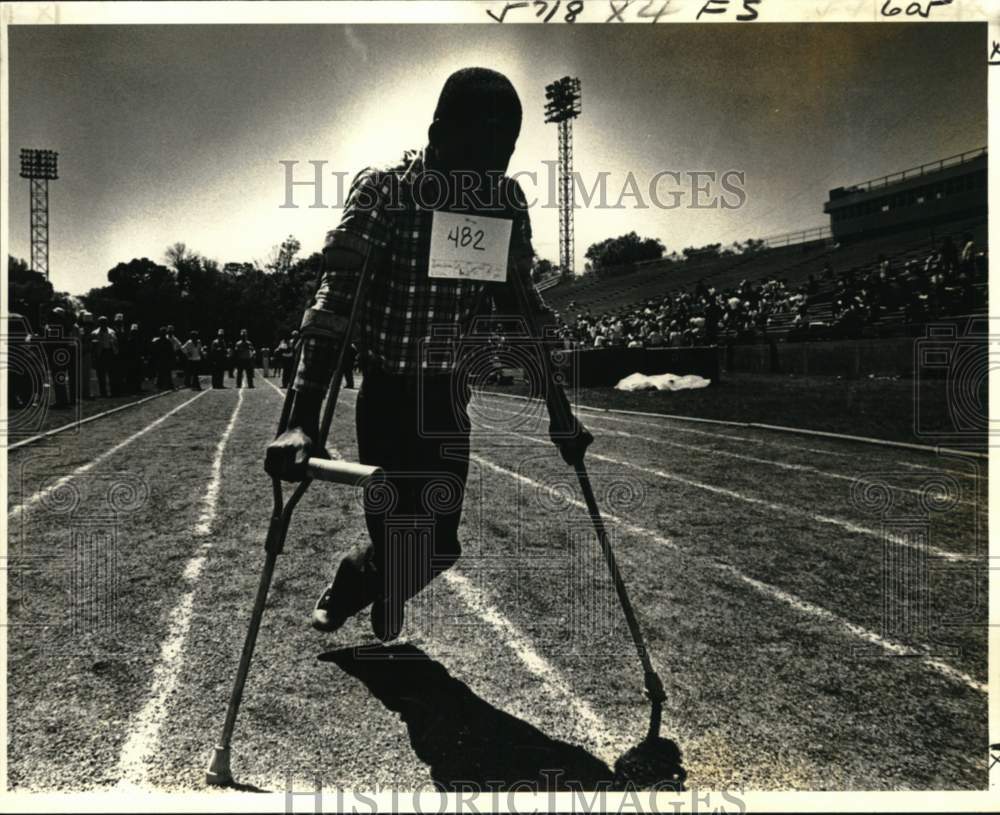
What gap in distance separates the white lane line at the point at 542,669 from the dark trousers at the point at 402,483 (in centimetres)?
49

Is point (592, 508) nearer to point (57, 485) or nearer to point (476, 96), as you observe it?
point (476, 96)

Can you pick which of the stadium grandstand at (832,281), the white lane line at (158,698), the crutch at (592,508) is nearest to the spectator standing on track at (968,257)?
the stadium grandstand at (832,281)

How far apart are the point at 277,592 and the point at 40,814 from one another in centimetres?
115

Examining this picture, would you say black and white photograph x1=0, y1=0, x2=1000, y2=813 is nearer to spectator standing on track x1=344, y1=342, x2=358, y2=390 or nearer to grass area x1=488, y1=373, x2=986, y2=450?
spectator standing on track x1=344, y1=342, x2=358, y2=390

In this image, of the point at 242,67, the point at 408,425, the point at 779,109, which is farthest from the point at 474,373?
the point at 779,109

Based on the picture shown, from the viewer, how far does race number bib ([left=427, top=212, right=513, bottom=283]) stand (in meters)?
2.19

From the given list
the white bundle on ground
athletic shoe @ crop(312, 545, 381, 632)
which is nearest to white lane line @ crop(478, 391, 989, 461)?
athletic shoe @ crop(312, 545, 381, 632)

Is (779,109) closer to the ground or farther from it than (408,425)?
farther from it

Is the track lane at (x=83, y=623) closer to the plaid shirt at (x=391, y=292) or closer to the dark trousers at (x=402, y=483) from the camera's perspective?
the dark trousers at (x=402, y=483)

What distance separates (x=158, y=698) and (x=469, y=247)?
5.73 feet

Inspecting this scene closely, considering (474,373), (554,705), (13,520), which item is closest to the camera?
(554,705)

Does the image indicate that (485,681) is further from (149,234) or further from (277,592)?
(149,234)

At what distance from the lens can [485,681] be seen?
2275 millimetres

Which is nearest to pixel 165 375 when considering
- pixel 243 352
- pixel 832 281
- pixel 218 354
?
pixel 218 354
